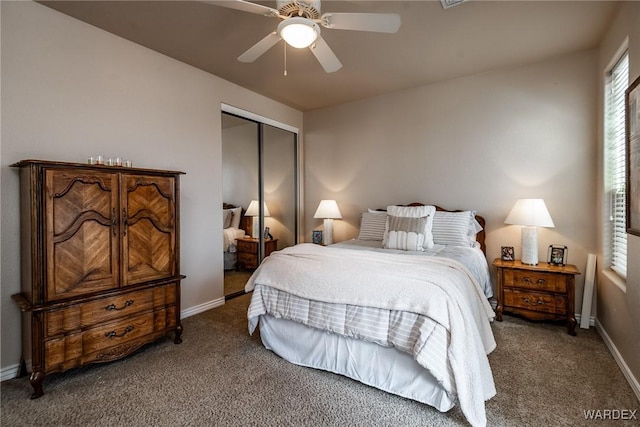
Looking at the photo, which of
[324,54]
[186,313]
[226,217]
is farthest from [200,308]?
[324,54]

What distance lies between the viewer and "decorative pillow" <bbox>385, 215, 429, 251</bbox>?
3.03 m

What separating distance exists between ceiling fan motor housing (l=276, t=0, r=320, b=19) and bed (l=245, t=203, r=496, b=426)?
1660mm

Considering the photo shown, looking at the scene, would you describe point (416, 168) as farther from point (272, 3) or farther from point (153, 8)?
point (153, 8)

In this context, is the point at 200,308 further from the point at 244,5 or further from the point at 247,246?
the point at 244,5

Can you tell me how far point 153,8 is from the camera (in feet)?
7.56

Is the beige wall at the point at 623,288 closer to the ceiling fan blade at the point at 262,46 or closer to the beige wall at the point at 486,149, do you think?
→ the beige wall at the point at 486,149

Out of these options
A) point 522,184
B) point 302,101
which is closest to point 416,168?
point 522,184

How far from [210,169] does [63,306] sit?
1.91 m

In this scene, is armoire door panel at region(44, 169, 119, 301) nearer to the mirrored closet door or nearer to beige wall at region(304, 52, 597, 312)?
the mirrored closet door

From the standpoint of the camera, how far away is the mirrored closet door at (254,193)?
3.79 meters

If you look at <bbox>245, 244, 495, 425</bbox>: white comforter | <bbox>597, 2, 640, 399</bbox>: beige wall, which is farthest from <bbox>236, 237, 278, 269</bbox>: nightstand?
<bbox>597, 2, 640, 399</bbox>: beige wall

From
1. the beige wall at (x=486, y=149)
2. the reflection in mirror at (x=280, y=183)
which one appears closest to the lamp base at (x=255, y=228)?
the reflection in mirror at (x=280, y=183)

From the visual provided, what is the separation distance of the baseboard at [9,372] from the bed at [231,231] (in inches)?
75.7

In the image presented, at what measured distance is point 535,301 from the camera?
287cm
